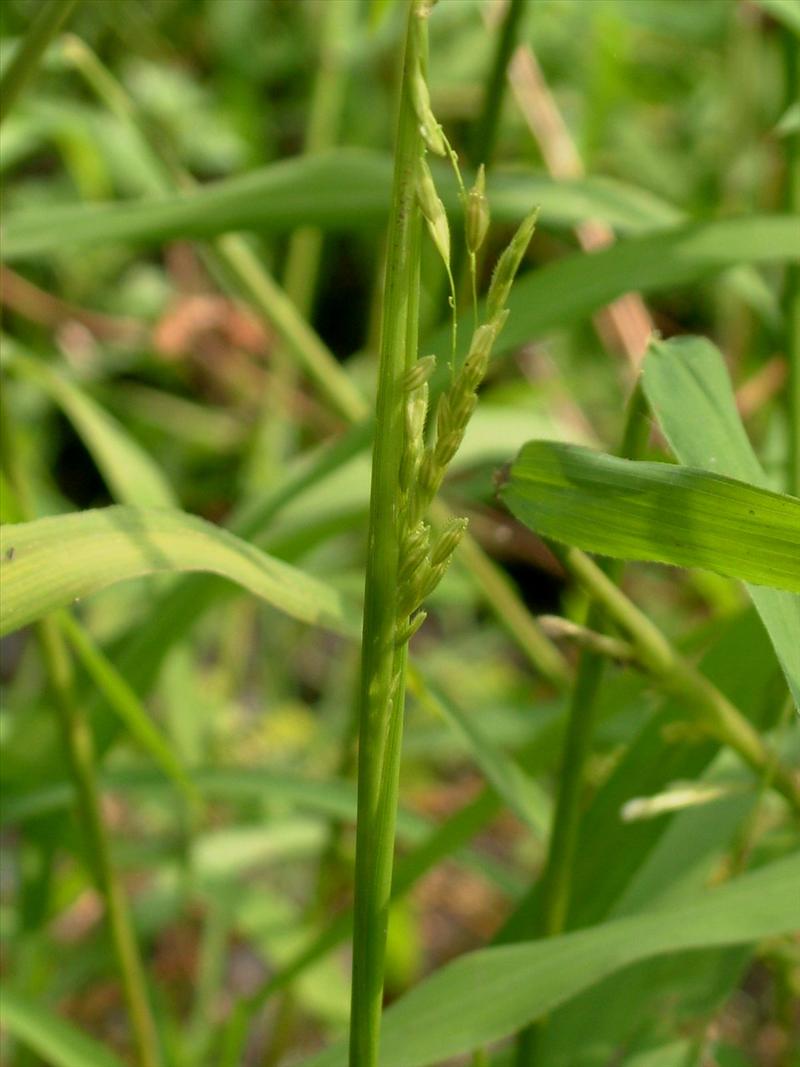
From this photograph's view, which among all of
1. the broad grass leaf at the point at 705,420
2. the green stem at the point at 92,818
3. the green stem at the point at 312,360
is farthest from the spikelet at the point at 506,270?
the green stem at the point at 312,360

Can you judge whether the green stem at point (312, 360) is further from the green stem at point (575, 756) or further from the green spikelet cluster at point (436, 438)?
the green spikelet cluster at point (436, 438)

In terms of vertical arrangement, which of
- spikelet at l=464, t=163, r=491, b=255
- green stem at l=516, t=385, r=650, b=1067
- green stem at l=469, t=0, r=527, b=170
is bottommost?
A: green stem at l=516, t=385, r=650, b=1067

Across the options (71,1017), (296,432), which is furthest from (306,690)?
(71,1017)

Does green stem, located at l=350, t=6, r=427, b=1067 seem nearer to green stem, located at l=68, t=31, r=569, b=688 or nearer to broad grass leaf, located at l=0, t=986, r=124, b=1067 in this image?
broad grass leaf, located at l=0, t=986, r=124, b=1067

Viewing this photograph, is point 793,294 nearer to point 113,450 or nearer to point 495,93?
point 495,93

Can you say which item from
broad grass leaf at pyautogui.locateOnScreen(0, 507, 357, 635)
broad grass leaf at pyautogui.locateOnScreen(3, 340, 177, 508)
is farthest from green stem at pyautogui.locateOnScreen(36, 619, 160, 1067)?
broad grass leaf at pyautogui.locateOnScreen(3, 340, 177, 508)

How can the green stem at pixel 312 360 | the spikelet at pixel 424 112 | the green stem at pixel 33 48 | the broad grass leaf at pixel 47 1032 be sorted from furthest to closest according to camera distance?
the green stem at pixel 312 360 < the broad grass leaf at pixel 47 1032 < the green stem at pixel 33 48 < the spikelet at pixel 424 112
